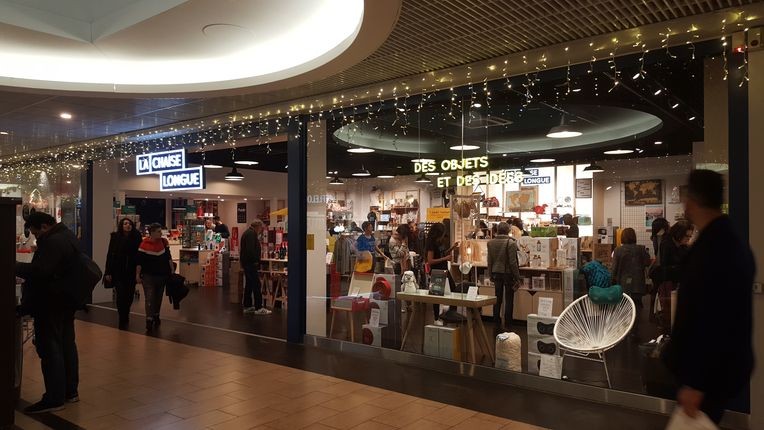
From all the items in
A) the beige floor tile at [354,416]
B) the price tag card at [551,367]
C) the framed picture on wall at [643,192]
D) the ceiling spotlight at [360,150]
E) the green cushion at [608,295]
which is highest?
the ceiling spotlight at [360,150]

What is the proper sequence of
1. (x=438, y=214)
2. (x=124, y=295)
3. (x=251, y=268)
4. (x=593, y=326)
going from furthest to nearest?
(x=251, y=268) < (x=124, y=295) < (x=438, y=214) < (x=593, y=326)

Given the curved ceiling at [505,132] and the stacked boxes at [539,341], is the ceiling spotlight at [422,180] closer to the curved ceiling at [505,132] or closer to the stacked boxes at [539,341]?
the curved ceiling at [505,132]

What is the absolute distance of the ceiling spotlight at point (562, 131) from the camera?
22.5 feet

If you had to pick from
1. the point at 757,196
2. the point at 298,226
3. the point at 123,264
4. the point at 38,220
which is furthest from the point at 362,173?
the point at 757,196

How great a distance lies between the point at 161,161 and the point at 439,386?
224 inches

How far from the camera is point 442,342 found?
19.1 feet

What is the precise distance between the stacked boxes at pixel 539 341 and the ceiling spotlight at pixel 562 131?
7.96 ft

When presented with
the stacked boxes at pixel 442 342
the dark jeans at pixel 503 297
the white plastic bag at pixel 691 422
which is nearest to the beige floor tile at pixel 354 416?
the stacked boxes at pixel 442 342

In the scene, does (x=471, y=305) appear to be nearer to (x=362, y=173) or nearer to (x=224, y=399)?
(x=362, y=173)

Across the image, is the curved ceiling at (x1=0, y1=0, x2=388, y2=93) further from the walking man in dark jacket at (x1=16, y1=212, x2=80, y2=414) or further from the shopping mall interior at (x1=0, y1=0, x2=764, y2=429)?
the walking man in dark jacket at (x1=16, y1=212, x2=80, y2=414)

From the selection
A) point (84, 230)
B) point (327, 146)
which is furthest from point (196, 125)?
point (84, 230)

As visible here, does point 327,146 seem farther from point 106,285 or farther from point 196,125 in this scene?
point 106,285

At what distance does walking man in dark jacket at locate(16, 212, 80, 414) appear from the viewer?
14.1 ft

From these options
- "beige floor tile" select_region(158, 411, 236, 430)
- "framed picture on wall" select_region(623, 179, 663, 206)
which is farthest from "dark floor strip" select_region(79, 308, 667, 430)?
"framed picture on wall" select_region(623, 179, 663, 206)
